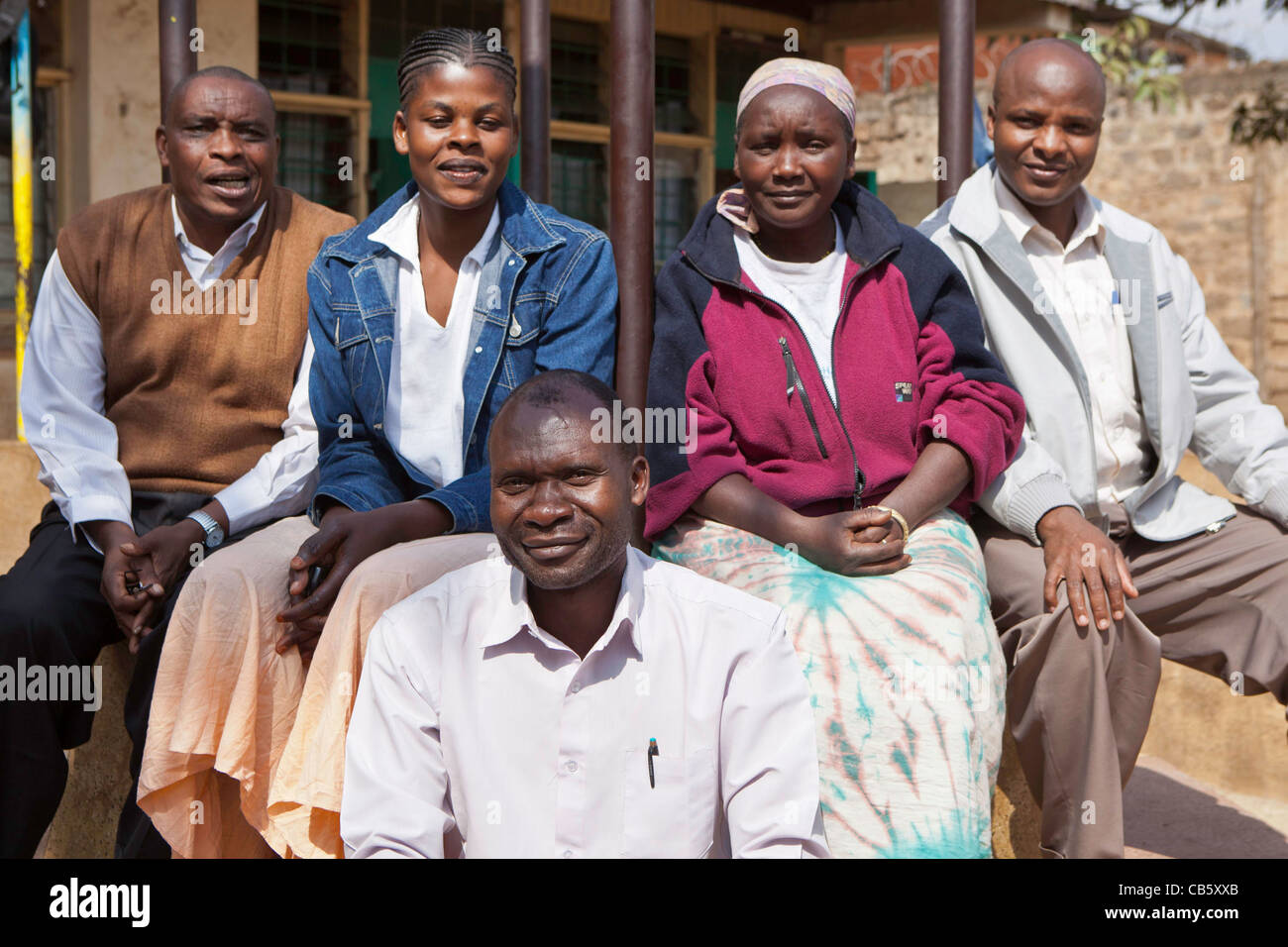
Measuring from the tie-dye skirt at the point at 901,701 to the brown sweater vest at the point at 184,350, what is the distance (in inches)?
52.1

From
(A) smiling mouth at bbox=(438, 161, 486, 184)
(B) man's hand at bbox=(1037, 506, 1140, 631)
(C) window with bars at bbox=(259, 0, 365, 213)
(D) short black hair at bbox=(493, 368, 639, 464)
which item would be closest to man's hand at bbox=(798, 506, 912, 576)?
(B) man's hand at bbox=(1037, 506, 1140, 631)

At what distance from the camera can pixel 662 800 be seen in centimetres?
222

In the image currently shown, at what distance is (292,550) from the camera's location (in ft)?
9.43

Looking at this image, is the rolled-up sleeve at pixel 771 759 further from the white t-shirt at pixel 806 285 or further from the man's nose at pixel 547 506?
the white t-shirt at pixel 806 285

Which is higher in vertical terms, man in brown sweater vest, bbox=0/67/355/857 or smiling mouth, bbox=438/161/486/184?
smiling mouth, bbox=438/161/486/184

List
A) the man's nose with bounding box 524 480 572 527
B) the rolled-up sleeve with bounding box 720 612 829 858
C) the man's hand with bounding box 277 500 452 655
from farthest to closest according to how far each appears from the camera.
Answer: the man's hand with bounding box 277 500 452 655, the man's nose with bounding box 524 480 572 527, the rolled-up sleeve with bounding box 720 612 829 858

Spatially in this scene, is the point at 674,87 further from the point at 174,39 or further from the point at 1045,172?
the point at 1045,172

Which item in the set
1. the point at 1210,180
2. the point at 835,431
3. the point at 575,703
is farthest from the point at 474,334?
the point at 1210,180

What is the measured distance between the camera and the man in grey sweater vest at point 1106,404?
10.4ft

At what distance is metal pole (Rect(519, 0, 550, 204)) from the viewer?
12.3 feet

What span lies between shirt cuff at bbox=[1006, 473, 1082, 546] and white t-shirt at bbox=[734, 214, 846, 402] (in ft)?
1.83

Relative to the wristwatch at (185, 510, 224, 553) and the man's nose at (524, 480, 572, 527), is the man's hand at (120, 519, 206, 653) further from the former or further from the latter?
the man's nose at (524, 480, 572, 527)

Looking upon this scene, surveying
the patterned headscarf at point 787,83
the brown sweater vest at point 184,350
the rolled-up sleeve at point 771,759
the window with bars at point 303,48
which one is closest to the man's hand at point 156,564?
the brown sweater vest at point 184,350
